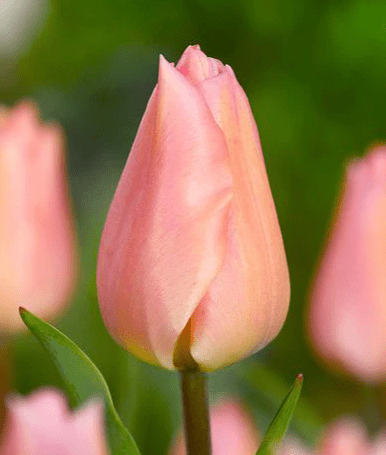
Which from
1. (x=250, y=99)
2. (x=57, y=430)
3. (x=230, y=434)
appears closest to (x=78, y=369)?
(x=57, y=430)

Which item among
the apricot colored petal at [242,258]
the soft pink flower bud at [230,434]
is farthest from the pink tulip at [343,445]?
the apricot colored petal at [242,258]

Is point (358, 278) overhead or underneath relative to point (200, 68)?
underneath

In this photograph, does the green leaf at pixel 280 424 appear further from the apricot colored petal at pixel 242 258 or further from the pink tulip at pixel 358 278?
the pink tulip at pixel 358 278

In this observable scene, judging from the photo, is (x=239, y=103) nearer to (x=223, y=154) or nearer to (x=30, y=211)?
(x=223, y=154)

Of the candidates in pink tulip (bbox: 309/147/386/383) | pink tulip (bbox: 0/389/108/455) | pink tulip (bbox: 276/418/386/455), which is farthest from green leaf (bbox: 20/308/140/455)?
pink tulip (bbox: 309/147/386/383)

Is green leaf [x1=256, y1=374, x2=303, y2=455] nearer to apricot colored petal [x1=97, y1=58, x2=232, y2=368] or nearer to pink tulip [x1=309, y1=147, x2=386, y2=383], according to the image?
apricot colored petal [x1=97, y1=58, x2=232, y2=368]

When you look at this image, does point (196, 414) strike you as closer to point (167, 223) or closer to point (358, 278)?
point (167, 223)
